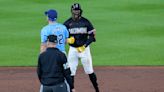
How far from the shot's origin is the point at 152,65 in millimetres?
14719

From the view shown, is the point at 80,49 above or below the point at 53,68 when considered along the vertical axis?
below

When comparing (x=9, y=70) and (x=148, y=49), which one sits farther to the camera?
(x=148, y=49)

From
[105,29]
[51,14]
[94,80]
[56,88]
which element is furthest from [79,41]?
[105,29]

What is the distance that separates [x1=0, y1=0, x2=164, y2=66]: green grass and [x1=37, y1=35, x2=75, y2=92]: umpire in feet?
22.8

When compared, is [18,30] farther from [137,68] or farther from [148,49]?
[137,68]

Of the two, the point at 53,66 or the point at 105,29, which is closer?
the point at 53,66

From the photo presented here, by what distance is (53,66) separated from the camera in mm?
7969

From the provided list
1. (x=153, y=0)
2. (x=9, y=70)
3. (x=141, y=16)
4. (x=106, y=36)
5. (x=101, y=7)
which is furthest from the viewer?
(x=153, y=0)

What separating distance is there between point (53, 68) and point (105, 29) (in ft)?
41.5

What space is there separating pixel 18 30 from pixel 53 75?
12.6m

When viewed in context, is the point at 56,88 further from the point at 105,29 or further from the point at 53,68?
the point at 105,29

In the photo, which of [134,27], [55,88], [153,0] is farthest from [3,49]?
[153,0]

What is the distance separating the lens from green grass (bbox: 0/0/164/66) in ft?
51.9

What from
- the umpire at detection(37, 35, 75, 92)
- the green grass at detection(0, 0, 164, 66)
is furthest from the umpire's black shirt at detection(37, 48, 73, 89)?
the green grass at detection(0, 0, 164, 66)
